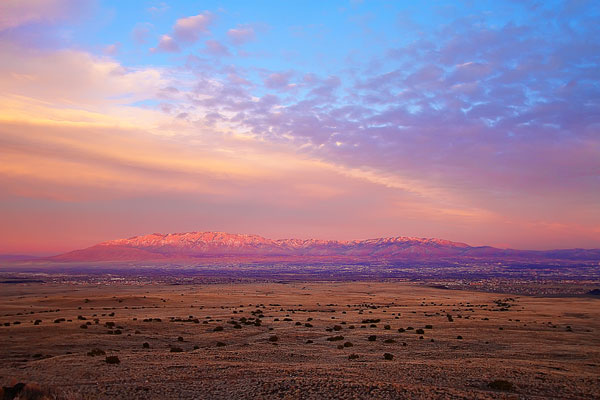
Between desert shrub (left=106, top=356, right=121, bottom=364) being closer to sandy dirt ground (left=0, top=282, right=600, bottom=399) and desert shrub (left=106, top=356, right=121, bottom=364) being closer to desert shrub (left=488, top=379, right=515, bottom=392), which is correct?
sandy dirt ground (left=0, top=282, right=600, bottom=399)

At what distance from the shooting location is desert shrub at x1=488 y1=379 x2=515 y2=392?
1602 cm

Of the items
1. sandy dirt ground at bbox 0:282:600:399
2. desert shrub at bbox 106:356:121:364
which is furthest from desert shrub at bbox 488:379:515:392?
desert shrub at bbox 106:356:121:364

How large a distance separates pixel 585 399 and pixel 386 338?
1776 cm

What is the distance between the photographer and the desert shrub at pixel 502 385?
16016 mm

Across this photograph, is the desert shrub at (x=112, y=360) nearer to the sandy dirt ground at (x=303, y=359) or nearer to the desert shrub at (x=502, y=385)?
the sandy dirt ground at (x=303, y=359)

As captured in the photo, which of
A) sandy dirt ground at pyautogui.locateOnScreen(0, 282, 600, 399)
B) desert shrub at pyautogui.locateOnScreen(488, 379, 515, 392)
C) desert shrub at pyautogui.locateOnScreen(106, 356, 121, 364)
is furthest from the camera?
desert shrub at pyautogui.locateOnScreen(106, 356, 121, 364)

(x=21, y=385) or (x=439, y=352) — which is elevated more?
(x=21, y=385)

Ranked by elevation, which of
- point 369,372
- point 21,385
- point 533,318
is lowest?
point 533,318

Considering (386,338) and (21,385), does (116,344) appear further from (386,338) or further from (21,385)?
(386,338)

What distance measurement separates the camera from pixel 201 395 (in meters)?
15.2

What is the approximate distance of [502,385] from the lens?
52.9 feet

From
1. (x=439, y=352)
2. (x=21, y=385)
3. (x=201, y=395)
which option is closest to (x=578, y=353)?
(x=439, y=352)

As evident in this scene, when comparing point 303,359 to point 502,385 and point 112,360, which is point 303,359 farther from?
point 502,385

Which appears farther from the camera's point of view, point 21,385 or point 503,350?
point 503,350
